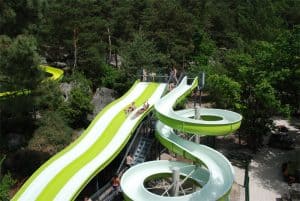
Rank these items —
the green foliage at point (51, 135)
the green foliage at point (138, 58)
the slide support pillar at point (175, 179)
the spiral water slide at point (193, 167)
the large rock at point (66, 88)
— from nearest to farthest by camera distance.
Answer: the spiral water slide at point (193, 167) < the slide support pillar at point (175, 179) < the green foliage at point (51, 135) < the large rock at point (66, 88) < the green foliage at point (138, 58)

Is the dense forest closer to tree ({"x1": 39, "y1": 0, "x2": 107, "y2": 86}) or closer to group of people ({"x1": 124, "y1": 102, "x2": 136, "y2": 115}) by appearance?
tree ({"x1": 39, "y1": 0, "x2": 107, "y2": 86})

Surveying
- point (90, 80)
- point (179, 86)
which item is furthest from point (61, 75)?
point (179, 86)

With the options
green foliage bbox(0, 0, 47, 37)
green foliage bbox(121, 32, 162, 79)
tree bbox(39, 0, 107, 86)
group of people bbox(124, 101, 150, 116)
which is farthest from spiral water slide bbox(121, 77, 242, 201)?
tree bbox(39, 0, 107, 86)

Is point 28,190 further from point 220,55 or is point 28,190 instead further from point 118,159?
point 220,55

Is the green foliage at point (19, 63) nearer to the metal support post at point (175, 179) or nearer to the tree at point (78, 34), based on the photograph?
the metal support post at point (175, 179)

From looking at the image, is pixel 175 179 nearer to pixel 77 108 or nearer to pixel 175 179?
pixel 175 179

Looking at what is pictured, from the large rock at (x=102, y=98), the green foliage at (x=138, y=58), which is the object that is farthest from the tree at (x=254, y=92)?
→ the large rock at (x=102, y=98)
